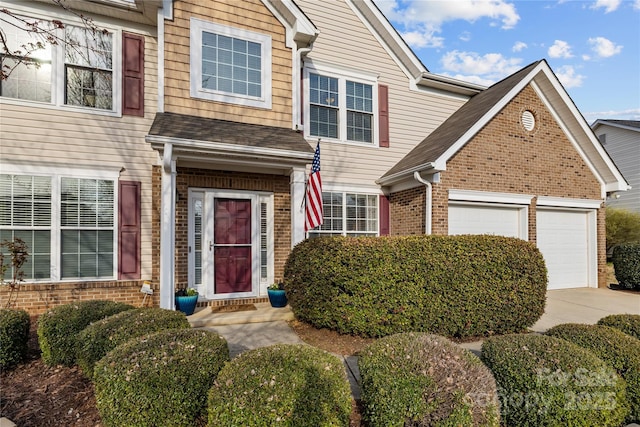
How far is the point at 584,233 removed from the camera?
9555 millimetres

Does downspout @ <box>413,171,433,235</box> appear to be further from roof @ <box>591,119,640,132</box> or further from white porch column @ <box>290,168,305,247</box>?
roof @ <box>591,119,640,132</box>

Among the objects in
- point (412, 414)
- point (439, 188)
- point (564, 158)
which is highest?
point (564, 158)

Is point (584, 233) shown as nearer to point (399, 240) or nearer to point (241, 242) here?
point (399, 240)

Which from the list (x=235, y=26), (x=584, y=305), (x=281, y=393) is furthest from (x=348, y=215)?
(x=281, y=393)

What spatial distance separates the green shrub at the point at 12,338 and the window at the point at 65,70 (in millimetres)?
3955

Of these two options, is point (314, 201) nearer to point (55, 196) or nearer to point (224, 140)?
point (224, 140)

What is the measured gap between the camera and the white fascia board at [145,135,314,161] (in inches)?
213

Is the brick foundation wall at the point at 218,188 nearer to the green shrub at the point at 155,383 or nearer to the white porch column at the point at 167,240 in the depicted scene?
the white porch column at the point at 167,240

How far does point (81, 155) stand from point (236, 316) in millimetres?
4096

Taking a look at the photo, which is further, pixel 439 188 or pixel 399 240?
pixel 439 188

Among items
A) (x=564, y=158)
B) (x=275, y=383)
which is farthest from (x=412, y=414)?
(x=564, y=158)

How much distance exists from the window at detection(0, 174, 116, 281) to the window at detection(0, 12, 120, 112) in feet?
4.83

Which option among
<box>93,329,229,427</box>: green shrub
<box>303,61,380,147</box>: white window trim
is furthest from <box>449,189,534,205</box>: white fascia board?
<box>93,329,229,427</box>: green shrub

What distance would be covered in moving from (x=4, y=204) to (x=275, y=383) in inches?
242
